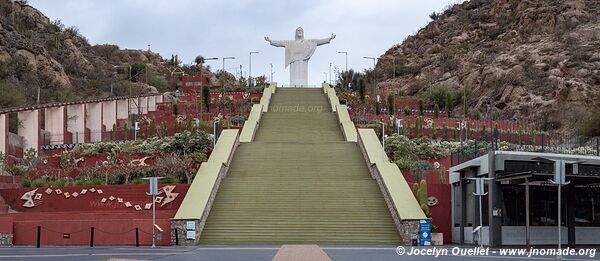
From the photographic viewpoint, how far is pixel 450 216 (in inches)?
1120

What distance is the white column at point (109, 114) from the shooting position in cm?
5422

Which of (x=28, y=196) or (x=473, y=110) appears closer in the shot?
(x=28, y=196)

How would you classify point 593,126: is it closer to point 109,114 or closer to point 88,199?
point 88,199

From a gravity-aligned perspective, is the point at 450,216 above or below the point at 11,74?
below

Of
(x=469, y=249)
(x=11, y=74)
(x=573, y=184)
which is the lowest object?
(x=469, y=249)

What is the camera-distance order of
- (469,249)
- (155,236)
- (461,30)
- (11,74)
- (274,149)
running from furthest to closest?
(461,30) < (11,74) < (274,149) < (155,236) < (469,249)

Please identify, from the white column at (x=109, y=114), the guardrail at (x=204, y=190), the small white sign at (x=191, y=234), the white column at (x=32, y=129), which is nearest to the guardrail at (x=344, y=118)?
the guardrail at (x=204, y=190)

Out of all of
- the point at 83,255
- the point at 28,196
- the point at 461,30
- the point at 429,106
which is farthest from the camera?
the point at 461,30

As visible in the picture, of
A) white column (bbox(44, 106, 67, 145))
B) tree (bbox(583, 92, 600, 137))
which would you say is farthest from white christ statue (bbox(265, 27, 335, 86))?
tree (bbox(583, 92, 600, 137))

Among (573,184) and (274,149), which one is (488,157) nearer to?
(573,184)

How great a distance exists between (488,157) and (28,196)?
17.2m

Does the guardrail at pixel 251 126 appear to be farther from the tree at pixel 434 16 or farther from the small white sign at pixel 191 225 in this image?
the tree at pixel 434 16

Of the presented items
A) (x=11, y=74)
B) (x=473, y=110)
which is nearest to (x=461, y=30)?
(x=473, y=110)

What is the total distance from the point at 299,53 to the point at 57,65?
90.3 ft
